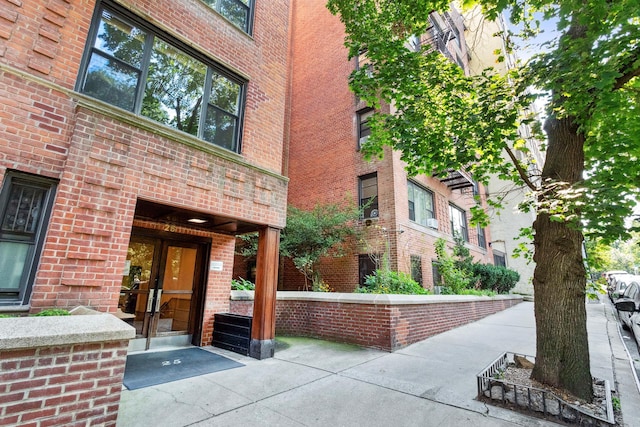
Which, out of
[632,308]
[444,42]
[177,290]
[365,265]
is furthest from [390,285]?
[444,42]

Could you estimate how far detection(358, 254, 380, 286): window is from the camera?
11609 mm

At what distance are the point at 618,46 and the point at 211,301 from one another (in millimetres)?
8345

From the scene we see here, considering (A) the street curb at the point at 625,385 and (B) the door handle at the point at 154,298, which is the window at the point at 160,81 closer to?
(B) the door handle at the point at 154,298

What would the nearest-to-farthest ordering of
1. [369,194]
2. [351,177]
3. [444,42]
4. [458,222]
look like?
1. [369,194]
2. [351,177]
3. [444,42]
4. [458,222]

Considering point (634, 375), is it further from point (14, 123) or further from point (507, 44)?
point (14, 123)

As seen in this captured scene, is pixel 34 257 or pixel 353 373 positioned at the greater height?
pixel 34 257

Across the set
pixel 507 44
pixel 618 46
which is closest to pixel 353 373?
pixel 618 46

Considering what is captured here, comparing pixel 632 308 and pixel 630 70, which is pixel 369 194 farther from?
pixel 630 70

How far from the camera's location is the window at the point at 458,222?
16125 millimetres

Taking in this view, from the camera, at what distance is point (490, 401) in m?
4.08

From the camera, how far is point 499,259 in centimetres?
2225

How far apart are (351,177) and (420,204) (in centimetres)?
338

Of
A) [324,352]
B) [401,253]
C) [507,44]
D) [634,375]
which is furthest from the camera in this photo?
[401,253]

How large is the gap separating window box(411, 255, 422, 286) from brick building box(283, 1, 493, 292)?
39mm
